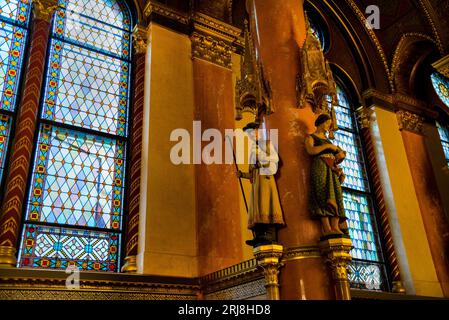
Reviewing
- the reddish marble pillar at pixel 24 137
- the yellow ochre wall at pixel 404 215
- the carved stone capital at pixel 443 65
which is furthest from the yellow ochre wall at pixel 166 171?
the carved stone capital at pixel 443 65

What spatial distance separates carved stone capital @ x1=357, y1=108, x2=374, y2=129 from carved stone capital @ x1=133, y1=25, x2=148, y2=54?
563cm

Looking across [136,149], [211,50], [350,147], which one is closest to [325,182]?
[136,149]

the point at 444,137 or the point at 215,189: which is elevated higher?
the point at 444,137

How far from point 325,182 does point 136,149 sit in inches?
133

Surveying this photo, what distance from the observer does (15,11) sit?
704 cm

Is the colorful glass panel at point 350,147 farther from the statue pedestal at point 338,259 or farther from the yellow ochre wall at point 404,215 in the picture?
the statue pedestal at point 338,259

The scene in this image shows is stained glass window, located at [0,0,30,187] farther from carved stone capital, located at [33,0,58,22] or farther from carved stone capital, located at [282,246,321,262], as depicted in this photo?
carved stone capital, located at [282,246,321,262]

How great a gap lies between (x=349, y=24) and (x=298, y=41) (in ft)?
21.6

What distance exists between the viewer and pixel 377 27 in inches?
464

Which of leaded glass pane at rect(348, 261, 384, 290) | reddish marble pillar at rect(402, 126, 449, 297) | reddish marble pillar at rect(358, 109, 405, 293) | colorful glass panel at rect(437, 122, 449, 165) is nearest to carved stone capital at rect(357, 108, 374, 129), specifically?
reddish marble pillar at rect(358, 109, 405, 293)

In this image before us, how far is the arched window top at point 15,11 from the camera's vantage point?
22.7ft

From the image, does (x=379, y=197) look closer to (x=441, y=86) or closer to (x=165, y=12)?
(x=441, y=86)

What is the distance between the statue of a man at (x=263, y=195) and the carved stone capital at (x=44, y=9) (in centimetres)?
401

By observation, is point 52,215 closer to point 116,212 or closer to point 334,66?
point 116,212
